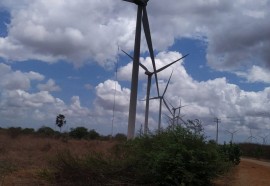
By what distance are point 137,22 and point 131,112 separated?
213 inches

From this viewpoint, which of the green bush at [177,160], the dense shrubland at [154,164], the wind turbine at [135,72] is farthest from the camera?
the wind turbine at [135,72]

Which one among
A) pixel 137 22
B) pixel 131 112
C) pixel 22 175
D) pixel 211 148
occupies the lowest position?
pixel 22 175

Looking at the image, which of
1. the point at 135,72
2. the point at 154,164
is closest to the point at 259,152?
the point at 135,72

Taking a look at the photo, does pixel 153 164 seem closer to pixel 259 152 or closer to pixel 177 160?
pixel 177 160

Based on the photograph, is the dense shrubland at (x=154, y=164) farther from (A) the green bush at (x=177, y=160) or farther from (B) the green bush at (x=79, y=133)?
(B) the green bush at (x=79, y=133)

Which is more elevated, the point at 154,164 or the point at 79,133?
the point at 79,133

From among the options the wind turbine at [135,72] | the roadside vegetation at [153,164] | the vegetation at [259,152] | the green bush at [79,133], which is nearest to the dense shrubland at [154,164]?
the roadside vegetation at [153,164]

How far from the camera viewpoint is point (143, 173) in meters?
17.5

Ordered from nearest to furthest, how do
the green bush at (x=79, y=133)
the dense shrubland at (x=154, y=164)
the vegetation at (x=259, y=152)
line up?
1. the dense shrubland at (x=154, y=164)
2. the vegetation at (x=259, y=152)
3. the green bush at (x=79, y=133)

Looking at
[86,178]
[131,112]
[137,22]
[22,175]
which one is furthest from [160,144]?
[137,22]

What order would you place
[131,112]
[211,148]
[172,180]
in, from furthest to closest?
[131,112]
[211,148]
[172,180]

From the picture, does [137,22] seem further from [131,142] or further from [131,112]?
[131,142]

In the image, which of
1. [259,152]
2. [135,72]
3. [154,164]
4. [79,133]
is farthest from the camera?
[79,133]

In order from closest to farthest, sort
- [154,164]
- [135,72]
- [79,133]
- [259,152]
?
[154,164], [135,72], [259,152], [79,133]
